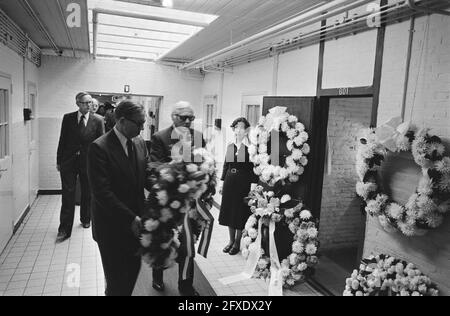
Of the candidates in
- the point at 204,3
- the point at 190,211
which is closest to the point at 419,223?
the point at 190,211

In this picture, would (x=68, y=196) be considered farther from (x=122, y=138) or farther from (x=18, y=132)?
(x=122, y=138)

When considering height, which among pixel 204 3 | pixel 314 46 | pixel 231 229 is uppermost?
pixel 204 3

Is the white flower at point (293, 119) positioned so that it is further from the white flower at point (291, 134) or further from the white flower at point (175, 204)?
the white flower at point (175, 204)

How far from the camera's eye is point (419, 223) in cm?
255

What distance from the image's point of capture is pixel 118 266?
2416 mm

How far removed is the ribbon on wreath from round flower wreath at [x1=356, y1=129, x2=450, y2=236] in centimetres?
135

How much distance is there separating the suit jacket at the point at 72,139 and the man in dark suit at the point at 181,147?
6.99ft

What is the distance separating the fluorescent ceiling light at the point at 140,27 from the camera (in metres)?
4.12

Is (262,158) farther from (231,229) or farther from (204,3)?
(204,3)

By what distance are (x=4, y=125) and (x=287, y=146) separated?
3.41 m

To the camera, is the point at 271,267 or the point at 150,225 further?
the point at 271,267

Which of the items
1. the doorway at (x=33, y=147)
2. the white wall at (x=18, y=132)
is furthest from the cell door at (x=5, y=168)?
the doorway at (x=33, y=147)

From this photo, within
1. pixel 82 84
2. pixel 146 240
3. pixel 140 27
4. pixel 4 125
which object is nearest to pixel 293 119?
pixel 146 240
